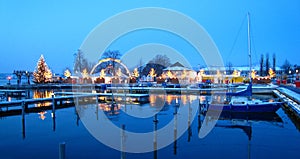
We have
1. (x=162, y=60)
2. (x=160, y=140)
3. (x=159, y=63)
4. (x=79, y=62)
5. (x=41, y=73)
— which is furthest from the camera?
(x=162, y=60)

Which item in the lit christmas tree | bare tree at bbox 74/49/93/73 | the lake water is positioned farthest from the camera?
bare tree at bbox 74/49/93/73

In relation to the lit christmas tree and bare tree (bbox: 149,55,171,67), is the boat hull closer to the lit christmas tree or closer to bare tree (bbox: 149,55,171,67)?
the lit christmas tree

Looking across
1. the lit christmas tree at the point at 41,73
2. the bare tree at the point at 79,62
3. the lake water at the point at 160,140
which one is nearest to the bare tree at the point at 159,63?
the bare tree at the point at 79,62

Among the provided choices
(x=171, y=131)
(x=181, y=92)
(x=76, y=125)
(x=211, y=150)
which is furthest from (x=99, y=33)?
(x=181, y=92)

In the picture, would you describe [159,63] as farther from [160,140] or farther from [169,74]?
[160,140]

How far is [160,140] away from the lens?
11.3 m

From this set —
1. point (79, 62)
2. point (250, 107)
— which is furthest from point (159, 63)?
point (250, 107)

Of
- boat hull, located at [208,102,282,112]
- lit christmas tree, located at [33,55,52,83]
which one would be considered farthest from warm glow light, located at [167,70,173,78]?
boat hull, located at [208,102,282,112]

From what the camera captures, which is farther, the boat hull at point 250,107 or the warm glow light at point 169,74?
the warm glow light at point 169,74

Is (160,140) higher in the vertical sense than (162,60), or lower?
lower

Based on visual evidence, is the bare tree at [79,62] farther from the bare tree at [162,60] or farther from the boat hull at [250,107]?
the boat hull at [250,107]

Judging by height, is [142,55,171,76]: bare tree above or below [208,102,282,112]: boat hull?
above

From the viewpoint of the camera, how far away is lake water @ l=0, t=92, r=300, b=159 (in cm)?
961

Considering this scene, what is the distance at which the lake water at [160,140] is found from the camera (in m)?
9.61
